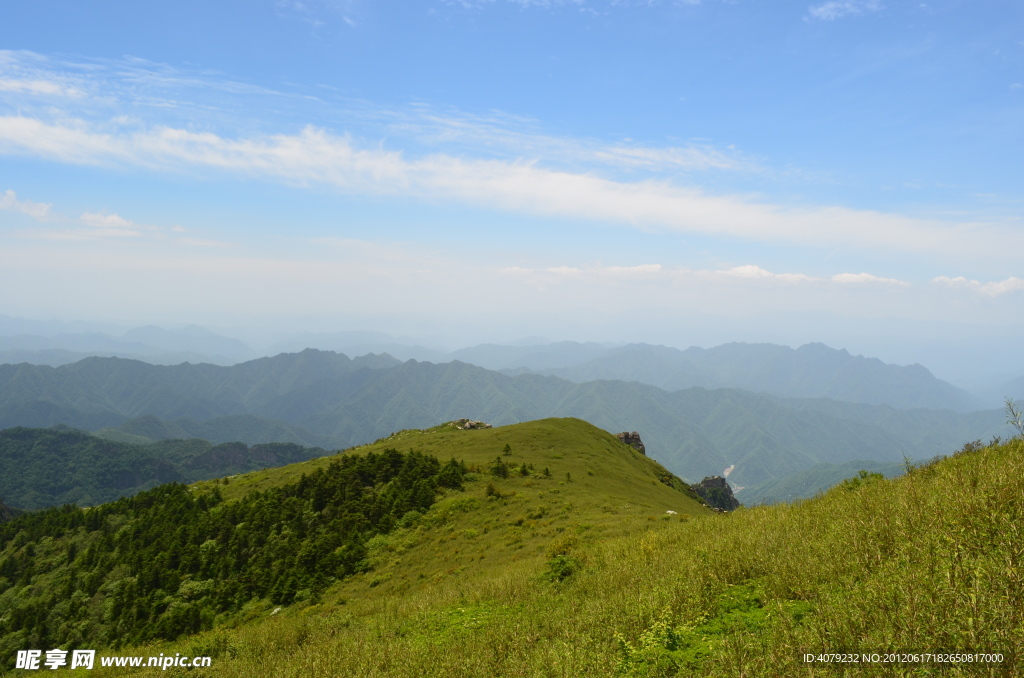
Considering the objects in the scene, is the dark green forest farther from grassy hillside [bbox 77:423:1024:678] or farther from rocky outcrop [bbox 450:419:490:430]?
rocky outcrop [bbox 450:419:490:430]

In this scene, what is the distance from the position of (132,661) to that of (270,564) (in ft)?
61.5

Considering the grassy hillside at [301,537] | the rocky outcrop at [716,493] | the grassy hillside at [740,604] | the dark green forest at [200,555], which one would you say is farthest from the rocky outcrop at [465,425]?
the rocky outcrop at [716,493]

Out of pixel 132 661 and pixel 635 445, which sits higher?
pixel 132 661

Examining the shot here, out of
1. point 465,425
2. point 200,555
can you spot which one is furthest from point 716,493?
point 200,555

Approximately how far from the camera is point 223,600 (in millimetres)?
31719

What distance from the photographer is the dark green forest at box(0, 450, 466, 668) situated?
3169cm

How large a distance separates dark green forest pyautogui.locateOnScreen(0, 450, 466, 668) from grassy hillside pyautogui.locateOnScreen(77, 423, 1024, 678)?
605 inches

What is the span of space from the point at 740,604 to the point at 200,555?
4429 centimetres

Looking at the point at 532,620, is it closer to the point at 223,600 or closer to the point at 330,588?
the point at 330,588

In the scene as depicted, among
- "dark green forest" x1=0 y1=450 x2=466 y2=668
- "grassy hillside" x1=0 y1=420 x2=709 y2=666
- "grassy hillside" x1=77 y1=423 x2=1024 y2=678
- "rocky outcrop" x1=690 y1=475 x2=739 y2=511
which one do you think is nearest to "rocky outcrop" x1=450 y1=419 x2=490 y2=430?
"grassy hillside" x1=0 y1=420 x2=709 y2=666

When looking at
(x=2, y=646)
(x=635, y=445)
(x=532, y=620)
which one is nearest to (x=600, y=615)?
(x=532, y=620)

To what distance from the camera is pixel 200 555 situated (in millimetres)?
38719

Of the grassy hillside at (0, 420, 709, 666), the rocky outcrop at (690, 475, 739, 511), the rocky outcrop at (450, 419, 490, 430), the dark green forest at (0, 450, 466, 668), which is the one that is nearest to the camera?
the grassy hillside at (0, 420, 709, 666)

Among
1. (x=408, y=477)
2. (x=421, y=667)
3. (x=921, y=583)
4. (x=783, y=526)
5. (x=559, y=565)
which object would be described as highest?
(x=921, y=583)
